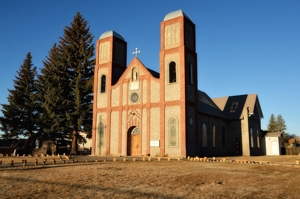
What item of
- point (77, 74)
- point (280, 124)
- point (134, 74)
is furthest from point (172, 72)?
point (280, 124)

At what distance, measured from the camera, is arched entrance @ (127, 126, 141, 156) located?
31.2 meters

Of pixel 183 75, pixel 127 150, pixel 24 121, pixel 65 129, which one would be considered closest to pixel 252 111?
pixel 183 75

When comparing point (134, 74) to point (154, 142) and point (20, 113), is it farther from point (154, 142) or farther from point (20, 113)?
point (20, 113)

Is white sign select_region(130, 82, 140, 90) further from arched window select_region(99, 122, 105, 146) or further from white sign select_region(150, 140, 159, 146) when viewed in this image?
white sign select_region(150, 140, 159, 146)

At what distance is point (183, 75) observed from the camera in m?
28.8

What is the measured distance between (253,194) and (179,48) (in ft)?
74.2

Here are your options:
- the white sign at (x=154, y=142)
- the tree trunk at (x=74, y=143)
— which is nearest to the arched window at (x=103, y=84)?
the tree trunk at (x=74, y=143)

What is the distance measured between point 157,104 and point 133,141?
5.08 metres

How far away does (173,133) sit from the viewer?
28.6 m

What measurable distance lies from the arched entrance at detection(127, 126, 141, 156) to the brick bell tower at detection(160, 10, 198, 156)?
3.42 m

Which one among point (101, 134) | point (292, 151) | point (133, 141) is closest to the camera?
point (133, 141)

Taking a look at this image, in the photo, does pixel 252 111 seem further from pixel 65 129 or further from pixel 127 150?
pixel 65 129

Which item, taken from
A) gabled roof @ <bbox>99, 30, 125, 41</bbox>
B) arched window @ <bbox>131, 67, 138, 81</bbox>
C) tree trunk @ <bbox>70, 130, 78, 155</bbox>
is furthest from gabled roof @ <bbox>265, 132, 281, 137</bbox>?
tree trunk @ <bbox>70, 130, 78, 155</bbox>

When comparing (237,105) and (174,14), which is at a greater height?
(174,14)
